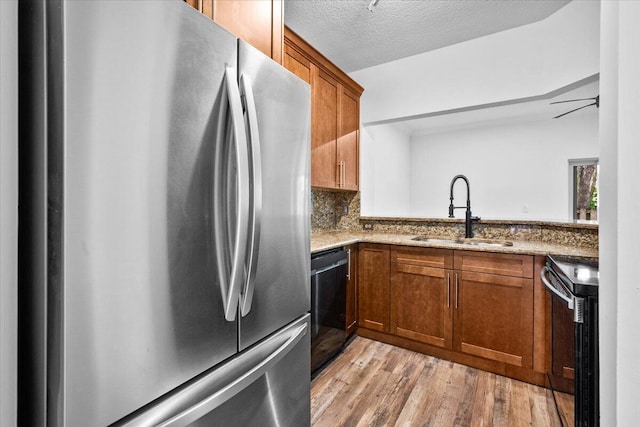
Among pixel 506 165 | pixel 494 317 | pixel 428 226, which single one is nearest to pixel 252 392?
pixel 494 317

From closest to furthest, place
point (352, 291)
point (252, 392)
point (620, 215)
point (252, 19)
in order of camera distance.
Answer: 1. point (620, 215)
2. point (252, 392)
3. point (252, 19)
4. point (352, 291)

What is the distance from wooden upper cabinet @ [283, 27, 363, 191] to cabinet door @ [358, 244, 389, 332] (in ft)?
2.32

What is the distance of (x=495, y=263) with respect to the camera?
6.93 feet

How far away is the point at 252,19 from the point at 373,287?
207cm

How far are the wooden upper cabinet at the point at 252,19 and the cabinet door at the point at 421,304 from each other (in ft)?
5.87

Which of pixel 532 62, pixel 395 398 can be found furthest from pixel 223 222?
pixel 532 62

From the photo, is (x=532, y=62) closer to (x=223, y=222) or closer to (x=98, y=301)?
(x=223, y=222)

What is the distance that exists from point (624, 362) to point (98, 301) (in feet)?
2.68

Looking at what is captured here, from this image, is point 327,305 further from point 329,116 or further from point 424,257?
point 329,116

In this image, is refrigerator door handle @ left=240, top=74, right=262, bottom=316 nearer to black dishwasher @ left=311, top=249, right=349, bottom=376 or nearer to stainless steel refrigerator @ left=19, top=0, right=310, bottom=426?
stainless steel refrigerator @ left=19, top=0, right=310, bottom=426

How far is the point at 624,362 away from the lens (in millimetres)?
340

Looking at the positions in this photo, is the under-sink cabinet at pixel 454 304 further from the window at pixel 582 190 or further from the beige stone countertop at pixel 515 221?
the window at pixel 582 190

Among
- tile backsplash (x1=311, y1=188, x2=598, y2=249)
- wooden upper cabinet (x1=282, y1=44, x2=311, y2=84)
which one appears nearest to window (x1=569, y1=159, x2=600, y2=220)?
tile backsplash (x1=311, y1=188, x2=598, y2=249)

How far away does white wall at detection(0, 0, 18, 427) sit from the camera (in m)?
0.51
